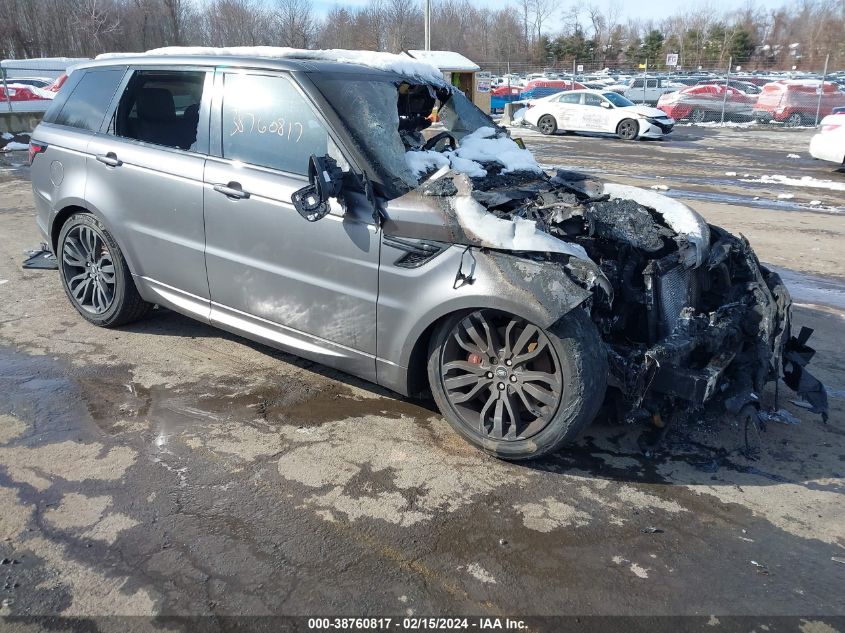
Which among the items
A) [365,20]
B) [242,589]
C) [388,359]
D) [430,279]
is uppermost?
[365,20]

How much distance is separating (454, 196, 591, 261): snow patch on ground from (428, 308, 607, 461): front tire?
33 centimetres

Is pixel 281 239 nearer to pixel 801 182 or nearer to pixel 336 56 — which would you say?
Answer: pixel 336 56

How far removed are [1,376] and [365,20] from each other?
177 feet

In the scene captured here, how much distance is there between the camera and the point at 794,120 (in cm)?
2570

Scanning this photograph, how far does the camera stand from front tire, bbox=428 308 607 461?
3141mm

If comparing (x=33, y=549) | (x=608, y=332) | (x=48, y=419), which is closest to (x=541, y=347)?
(x=608, y=332)

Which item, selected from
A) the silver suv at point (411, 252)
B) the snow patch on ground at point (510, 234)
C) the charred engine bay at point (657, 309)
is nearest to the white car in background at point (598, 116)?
the silver suv at point (411, 252)

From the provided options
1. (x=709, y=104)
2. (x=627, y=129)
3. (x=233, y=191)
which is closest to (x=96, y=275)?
(x=233, y=191)

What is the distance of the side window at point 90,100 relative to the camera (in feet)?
15.8

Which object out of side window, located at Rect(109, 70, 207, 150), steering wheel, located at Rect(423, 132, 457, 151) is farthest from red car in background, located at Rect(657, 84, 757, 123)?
side window, located at Rect(109, 70, 207, 150)

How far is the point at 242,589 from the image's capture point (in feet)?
8.44

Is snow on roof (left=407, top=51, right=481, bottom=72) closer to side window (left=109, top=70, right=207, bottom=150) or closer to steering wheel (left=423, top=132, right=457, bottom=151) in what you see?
steering wheel (left=423, top=132, right=457, bottom=151)

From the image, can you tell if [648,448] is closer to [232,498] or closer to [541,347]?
[541,347]

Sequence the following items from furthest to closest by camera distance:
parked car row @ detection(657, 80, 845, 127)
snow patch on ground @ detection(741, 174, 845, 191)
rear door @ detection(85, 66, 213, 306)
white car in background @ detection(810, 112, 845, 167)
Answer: parked car row @ detection(657, 80, 845, 127) → white car in background @ detection(810, 112, 845, 167) → snow patch on ground @ detection(741, 174, 845, 191) → rear door @ detection(85, 66, 213, 306)
